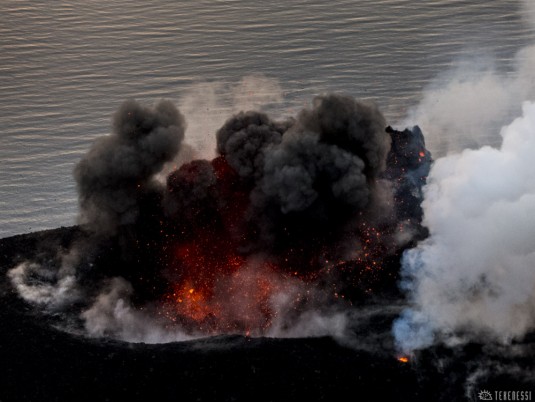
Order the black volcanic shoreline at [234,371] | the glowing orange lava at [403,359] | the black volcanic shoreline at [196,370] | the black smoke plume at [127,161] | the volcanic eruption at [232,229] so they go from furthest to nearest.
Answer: the black smoke plume at [127,161]
the volcanic eruption at [232,229]
the glowing orange lava at [403,359]
the black volcanic shoreline at [196,370]
the black volcanic shoreline at [234,371]

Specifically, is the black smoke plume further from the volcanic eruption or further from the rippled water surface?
the rippled water surface

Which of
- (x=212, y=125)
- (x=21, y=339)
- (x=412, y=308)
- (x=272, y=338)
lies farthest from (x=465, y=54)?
(x=21, y=339)

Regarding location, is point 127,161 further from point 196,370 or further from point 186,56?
point 186,56

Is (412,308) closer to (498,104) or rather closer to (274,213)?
(274,213)

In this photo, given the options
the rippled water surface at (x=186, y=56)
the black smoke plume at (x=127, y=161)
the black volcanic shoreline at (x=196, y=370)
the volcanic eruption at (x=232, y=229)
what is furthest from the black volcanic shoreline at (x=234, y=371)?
the rippled water surface at (x=186, y=56)

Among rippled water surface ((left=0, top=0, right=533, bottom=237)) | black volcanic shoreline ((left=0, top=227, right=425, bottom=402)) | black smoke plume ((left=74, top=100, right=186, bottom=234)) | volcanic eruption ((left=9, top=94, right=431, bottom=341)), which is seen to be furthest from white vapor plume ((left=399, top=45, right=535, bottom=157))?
black volcanic shoreline ((left=0, top=227, right=425, bottom=402))

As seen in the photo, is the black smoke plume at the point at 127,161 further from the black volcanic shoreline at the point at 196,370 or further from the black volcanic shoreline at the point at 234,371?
the black volcanic shoreline at the point at 234,371
